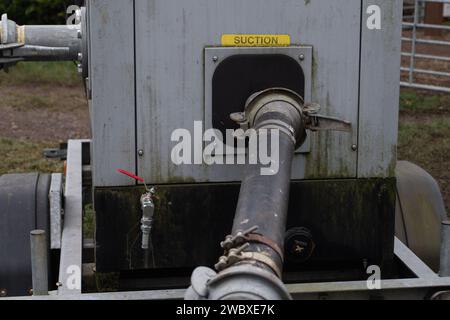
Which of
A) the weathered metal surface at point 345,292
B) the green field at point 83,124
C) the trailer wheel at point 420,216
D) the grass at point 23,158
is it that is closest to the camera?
the weathered metal surface at point 345,292

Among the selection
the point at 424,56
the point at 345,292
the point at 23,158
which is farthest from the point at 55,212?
the point at 424,56

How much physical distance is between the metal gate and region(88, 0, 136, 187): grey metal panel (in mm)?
9283

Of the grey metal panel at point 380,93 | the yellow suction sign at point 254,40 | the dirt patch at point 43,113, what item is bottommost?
the dirt patch at point 43,113

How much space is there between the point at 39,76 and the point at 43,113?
2.30m

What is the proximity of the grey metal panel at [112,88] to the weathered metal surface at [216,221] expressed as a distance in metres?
0.11

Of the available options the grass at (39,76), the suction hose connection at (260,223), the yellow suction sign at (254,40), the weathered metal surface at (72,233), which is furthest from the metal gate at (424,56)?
the suction hose connection at (260,223)

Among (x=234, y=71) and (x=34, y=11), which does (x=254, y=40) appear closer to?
(x=234, y=71)

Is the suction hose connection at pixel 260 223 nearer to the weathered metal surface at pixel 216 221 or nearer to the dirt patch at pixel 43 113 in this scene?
the weathered metal surface at pixel 216 221

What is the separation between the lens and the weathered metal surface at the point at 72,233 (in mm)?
3572

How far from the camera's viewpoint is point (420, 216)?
180 inches

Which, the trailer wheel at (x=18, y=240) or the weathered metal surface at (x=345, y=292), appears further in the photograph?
the trailer wheel at (x=18, y=240)

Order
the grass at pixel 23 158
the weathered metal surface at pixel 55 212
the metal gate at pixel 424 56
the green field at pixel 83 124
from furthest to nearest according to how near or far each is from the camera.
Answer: the metal gate at pixel 424 56 < the green field at pixel 83 124 < the grass at pixel 23 158 < the weathered metal surface at pixel 55 212

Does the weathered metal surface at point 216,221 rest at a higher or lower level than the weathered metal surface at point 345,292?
higher
